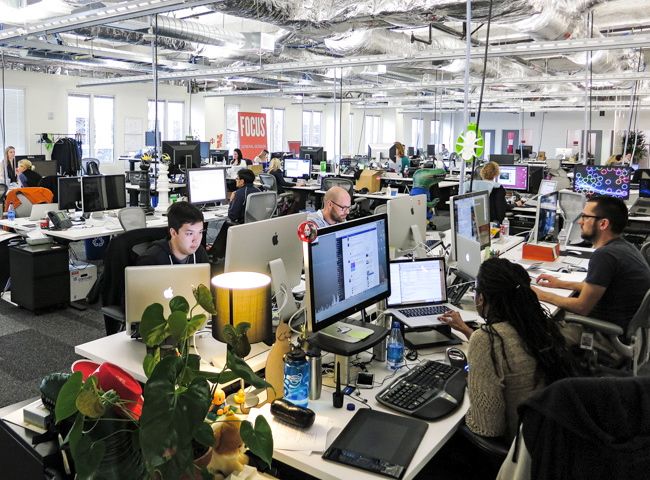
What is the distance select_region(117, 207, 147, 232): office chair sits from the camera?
540 centimetres

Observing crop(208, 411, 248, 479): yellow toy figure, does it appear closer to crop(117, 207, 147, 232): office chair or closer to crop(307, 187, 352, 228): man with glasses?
crop(307, 187, 352, 228): man with glasses

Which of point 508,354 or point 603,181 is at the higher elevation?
point 603,181

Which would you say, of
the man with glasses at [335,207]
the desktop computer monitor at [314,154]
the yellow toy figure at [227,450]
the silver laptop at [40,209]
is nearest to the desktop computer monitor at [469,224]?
the man with glasses at [335,207]

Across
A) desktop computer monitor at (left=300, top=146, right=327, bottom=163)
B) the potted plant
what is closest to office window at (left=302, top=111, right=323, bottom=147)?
desktop computer monitor at (left=300, top=146, right=327, bottom=163)

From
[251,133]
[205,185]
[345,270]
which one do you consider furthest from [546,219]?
[251,133]

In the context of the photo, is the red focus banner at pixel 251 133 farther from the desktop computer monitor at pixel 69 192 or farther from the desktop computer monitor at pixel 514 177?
the desktop computer monitor at pixel 69 192

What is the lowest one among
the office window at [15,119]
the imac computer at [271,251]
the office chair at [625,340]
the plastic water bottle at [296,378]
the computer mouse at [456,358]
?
the office chair at [625,340]

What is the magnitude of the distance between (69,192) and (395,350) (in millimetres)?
4602

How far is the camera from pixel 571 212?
17.3 ft

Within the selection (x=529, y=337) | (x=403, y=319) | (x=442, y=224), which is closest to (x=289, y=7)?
(x=442, y=224)

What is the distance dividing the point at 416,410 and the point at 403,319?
2.35 feet

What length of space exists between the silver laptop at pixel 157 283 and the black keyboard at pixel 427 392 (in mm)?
884

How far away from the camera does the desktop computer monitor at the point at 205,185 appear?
262 inches

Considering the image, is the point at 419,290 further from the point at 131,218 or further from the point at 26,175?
the point at 26,175
